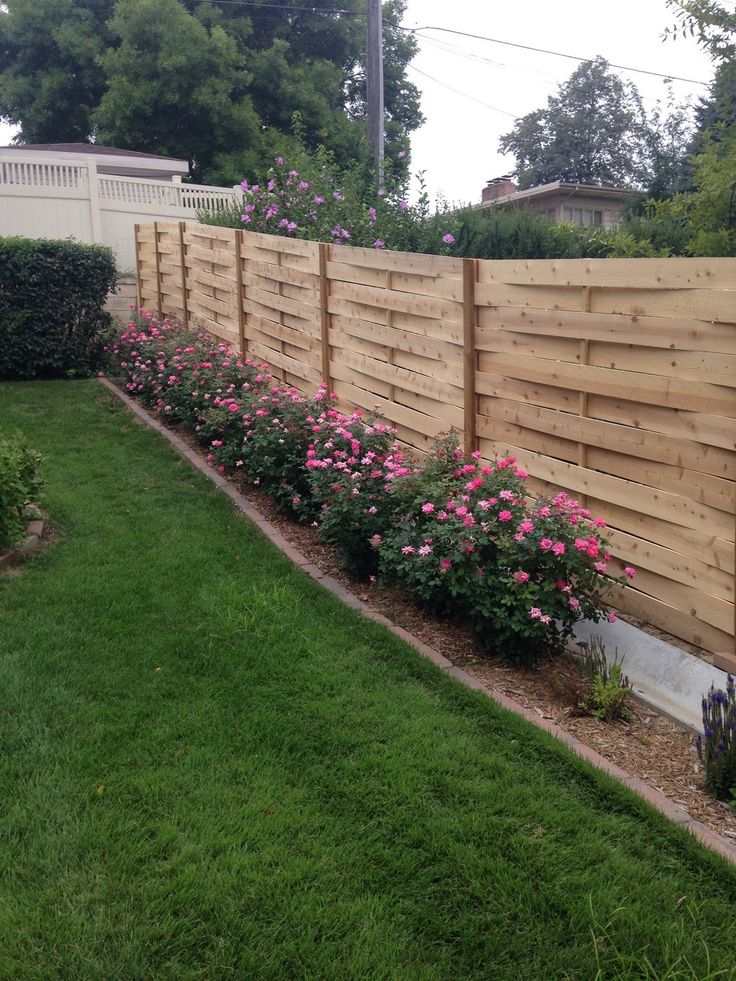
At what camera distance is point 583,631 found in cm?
498

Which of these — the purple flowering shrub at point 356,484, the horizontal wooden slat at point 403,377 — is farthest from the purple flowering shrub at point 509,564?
the horizontal wooden slat at point 403,377

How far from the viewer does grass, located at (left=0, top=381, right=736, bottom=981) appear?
2773 millimetres

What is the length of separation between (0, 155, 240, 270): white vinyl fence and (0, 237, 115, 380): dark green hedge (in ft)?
10.6

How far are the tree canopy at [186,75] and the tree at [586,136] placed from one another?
63.4ft

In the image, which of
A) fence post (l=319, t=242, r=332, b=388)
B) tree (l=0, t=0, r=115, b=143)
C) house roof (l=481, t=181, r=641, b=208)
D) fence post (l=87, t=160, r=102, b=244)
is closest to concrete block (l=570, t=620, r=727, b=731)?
fence post (l=319, t=242, r=332, b=388)

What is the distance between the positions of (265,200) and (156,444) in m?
3.78

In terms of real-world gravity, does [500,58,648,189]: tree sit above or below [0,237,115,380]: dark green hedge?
above

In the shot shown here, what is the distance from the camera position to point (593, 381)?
5.01 metres

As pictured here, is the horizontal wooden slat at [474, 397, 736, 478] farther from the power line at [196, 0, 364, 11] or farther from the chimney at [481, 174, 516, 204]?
the power line at [196, 0, 364, 11]

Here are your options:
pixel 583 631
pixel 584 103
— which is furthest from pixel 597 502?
pixel 584 103

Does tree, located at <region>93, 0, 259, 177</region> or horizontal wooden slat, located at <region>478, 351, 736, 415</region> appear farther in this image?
tree, located at <region>93, 0, 259, 177</region>

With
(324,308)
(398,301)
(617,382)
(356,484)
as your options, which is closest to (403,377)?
(398,301)

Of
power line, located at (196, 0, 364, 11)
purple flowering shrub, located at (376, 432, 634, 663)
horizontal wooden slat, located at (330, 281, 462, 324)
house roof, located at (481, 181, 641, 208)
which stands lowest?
purple flowering shrub, located at (376, 432, 634, 663)

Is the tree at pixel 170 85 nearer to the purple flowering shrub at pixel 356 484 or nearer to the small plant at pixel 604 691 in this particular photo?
the purple flowering shrub at pixel 356 484
